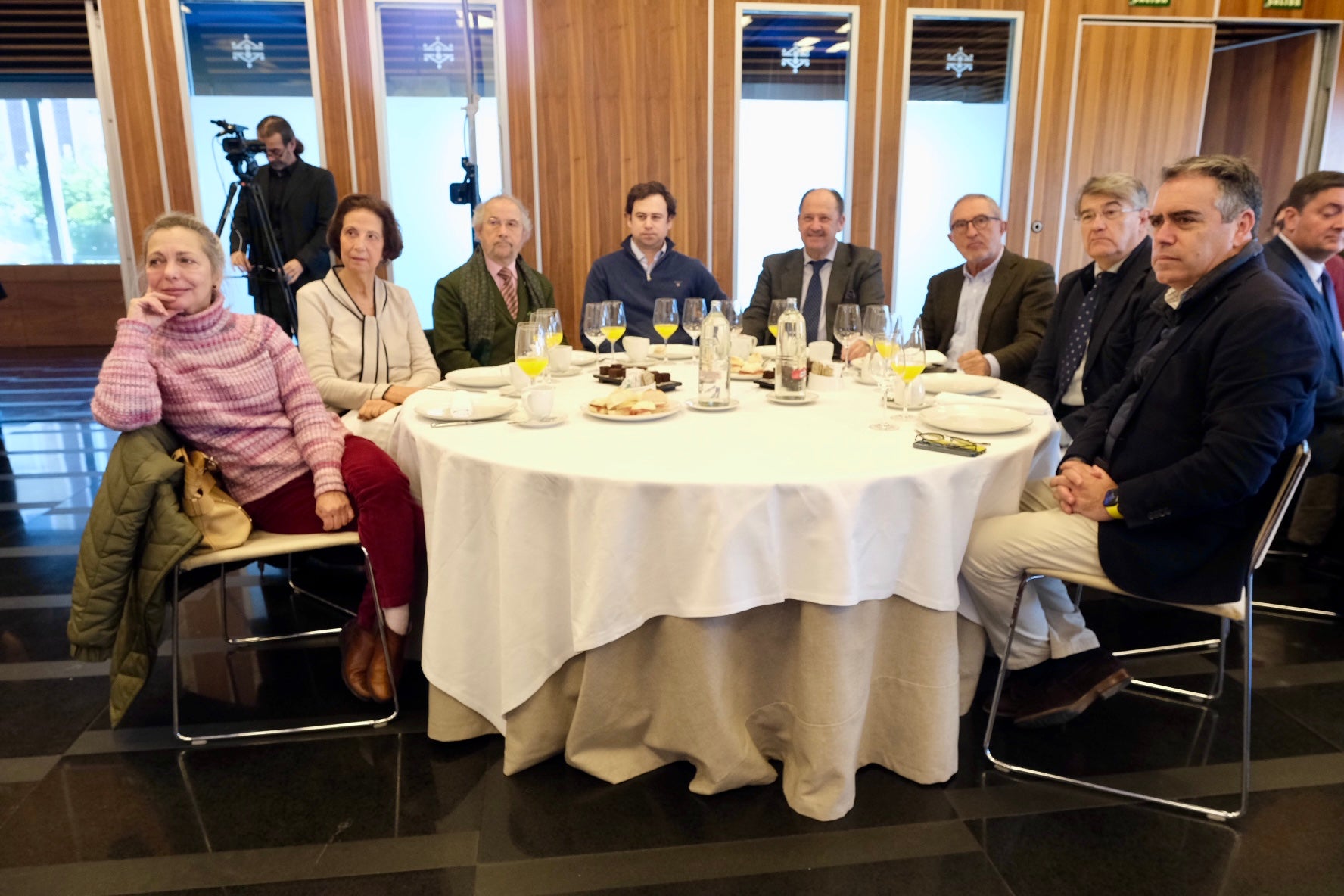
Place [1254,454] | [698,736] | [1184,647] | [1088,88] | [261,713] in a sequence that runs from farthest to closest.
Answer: [1088,88] < [1184,647] < [261,713] < [698,736] < [1254,454]

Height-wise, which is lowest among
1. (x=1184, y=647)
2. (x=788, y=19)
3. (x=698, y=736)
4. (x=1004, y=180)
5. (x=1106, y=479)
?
(x=1184, y=647)

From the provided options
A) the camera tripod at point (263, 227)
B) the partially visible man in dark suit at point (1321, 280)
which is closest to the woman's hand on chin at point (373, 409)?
the camera tripod at point (263, 227)

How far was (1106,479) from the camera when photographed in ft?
6.15

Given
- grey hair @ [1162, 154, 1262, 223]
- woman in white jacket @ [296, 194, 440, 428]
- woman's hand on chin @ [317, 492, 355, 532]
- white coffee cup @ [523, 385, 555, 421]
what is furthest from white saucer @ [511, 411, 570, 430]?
grey hair @ [1162, 154, 1262, 223]

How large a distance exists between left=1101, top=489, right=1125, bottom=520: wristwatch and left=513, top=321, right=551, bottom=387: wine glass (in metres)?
1.35

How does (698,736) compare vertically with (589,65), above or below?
below

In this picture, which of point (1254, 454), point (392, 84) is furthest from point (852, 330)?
point (392, 84)

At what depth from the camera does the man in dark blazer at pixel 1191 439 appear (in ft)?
5.45

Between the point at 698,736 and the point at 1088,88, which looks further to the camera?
the point at 1088,88

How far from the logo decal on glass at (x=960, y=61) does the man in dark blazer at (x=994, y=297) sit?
9.93 feet

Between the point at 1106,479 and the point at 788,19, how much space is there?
15.7 ft

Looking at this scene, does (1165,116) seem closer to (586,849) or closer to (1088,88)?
(1088,88)

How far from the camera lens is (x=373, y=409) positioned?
260 cm

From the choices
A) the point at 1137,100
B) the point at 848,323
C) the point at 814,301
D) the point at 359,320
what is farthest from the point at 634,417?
the point at 1137,100
